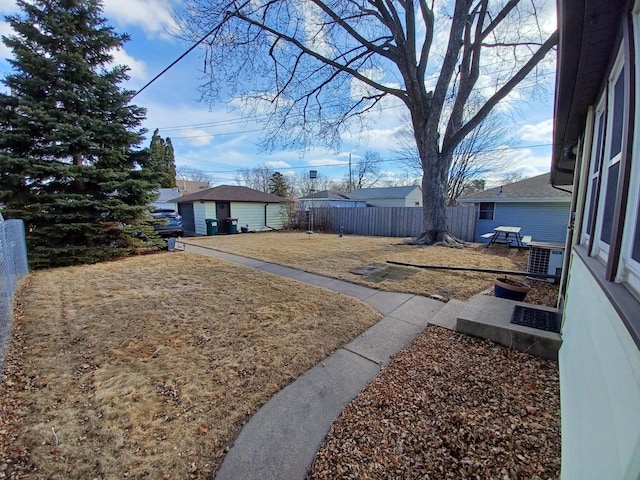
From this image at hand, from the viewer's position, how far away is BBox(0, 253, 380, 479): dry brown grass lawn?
5.36 feet

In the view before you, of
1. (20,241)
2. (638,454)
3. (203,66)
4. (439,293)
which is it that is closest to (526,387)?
(638,454)

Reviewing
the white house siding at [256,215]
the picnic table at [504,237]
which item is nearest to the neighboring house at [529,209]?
the picnic table at [504,237]

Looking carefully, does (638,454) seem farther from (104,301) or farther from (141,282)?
(141,282)

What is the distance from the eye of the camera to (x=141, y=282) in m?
5.26

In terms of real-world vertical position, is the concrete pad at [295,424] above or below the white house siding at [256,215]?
below

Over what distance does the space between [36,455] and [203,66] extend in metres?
9.80

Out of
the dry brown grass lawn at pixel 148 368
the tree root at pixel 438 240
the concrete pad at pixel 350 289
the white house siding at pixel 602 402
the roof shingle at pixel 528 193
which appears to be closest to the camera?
the white house siding at pixel 602 402

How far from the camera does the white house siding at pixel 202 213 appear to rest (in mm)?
15742

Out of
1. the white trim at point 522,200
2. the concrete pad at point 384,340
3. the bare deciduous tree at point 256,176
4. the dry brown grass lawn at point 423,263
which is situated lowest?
the concrete pad at point 384,340

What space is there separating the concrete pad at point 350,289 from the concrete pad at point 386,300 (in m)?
0.13

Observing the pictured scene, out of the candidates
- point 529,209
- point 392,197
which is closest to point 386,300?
point 529,209

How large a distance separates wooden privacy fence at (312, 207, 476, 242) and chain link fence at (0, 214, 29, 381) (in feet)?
41.8

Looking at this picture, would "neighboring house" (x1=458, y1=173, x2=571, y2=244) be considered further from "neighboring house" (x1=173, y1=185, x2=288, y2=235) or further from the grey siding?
"neighboring house" (x1=173, y1=185, x2=288, y2=235)

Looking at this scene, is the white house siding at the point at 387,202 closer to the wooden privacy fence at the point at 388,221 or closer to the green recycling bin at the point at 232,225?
the wooden privacy fence at the point at 388,221
